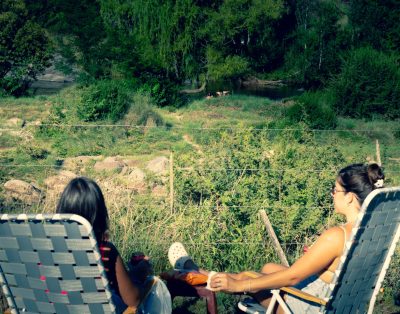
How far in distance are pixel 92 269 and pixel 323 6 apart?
42894 mm

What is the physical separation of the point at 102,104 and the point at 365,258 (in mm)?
16162

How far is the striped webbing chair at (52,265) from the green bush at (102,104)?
50.8 ft

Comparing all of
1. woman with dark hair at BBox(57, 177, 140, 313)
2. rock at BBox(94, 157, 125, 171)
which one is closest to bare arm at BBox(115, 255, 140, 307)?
woman with dark hair at BBox(57, 177, 140, 313)

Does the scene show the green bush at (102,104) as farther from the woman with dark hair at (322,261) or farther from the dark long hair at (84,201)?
the dark long hair at (84,201)

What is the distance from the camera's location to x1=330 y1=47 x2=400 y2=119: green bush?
25.7 metres

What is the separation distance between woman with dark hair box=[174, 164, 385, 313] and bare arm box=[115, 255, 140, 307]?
42cm

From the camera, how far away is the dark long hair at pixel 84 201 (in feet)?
8.87

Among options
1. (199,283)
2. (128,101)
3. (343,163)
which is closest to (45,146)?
(128,101)

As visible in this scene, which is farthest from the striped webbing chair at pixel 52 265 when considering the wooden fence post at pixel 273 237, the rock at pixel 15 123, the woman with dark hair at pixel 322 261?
the rock at pixel 15 123

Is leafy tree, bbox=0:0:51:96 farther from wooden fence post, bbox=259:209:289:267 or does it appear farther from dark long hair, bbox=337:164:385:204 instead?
dark long hair, bbox=337:164:385:204

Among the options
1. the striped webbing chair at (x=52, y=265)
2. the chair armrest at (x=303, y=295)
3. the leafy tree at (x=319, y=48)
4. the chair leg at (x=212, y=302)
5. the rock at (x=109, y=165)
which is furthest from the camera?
the leafy tree at (x=319, y=48)

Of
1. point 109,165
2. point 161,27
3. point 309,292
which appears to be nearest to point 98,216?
point 309,292

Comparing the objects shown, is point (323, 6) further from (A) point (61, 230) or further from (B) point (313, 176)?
(A) point (61, 230)

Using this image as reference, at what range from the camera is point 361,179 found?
120 inches
